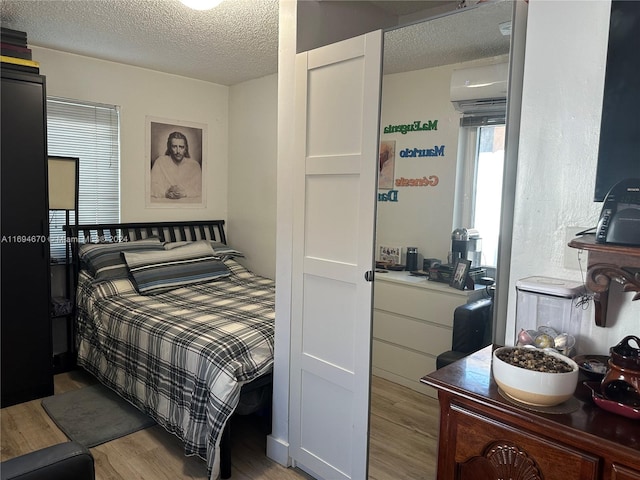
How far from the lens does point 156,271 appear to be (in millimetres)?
3506

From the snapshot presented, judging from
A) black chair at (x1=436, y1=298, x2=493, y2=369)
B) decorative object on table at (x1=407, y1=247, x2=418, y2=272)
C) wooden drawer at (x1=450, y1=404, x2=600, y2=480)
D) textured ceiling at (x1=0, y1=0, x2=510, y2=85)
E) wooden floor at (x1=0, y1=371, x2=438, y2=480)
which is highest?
textured ceiling at (x1=0, y1=0, x2=510, y2=85)

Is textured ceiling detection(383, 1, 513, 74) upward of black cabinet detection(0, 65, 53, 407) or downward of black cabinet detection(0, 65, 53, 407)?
upward

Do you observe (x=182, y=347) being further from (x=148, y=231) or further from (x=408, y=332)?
(x=148, y=231)

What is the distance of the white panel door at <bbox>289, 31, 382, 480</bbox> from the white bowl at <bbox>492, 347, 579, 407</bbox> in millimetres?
869

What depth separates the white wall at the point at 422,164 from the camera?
1.92 meters

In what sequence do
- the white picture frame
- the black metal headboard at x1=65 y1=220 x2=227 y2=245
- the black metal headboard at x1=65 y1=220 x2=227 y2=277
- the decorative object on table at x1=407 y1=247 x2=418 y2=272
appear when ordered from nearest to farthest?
1. the decorative object on table at x1=407 y1=247 x2=418 y2=272
2. the black metal headboard at x1=65 y1=220 x2=227 y2=277
3. the black metal headboard at x1=65 y1=220 x2=227 y2=245
4. the white picture frame

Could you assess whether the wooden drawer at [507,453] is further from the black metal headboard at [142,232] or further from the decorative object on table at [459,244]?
the black metal headboard at [142,232]

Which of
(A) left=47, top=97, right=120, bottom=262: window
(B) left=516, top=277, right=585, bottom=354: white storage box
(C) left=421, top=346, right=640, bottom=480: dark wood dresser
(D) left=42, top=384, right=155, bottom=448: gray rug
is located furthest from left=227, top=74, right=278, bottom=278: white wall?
(C) left=421, top=346, right=640, bottom=480: dark wood dresser

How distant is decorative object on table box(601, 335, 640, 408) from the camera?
108cm

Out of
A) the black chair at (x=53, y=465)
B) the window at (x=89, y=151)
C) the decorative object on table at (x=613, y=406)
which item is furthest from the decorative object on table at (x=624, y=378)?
the window at (x=89, y=151)

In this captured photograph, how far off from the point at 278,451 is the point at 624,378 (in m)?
1.81

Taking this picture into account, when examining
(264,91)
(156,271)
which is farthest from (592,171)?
(264,91)

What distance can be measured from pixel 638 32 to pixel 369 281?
3.99 feet

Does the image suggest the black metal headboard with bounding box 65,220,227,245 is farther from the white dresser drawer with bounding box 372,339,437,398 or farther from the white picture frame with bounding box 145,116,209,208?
the white dresser drawer with bounding box 372,339,437,398
